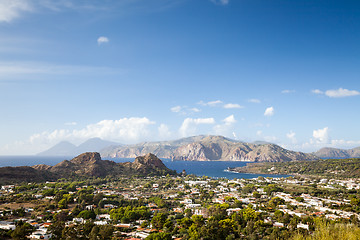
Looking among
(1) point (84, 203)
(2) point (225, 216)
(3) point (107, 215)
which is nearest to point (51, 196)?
(1) point (84, 203)

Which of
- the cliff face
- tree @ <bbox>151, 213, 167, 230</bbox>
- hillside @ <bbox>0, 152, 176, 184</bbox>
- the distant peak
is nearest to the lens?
tree @ <bbox>151, 213, 167, 230</bbox>

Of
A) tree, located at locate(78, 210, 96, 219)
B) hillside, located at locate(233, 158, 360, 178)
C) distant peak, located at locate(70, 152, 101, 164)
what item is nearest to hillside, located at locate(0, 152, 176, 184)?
distant peak, located at locate(70, 152, 101, 164)

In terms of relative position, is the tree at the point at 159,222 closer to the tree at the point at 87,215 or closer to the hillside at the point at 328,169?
the tree at the point at 87,215

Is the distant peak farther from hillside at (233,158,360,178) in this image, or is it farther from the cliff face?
hillside at (233,158,360,178)

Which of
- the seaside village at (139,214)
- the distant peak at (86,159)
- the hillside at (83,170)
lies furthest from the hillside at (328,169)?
the distant peak at (86,159)

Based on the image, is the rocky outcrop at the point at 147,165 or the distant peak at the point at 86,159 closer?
the distant peak at the point at 86,159

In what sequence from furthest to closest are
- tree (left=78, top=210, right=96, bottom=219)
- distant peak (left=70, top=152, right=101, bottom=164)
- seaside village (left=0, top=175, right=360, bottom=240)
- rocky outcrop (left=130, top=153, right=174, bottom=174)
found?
rocky outcrop (left=130, top=153, right=174, bottom=174)
distant peak (left=70, top=152, right=101, bottom=164)
tree (left=78, top=210, right=96, bottom=219)
seaside village (left=0, top=175, right=360, bottom=240)

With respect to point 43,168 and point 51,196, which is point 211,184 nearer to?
point 51,196

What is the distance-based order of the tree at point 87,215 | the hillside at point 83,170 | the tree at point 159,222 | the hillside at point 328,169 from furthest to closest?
the hillside at point 328,169, the hillside at point 83,170, the tree at point 87,215, the tree at point 159,222

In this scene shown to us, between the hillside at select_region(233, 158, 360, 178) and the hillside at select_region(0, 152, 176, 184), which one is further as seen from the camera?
the hillside at select_region(233, 158, 360, 178)
